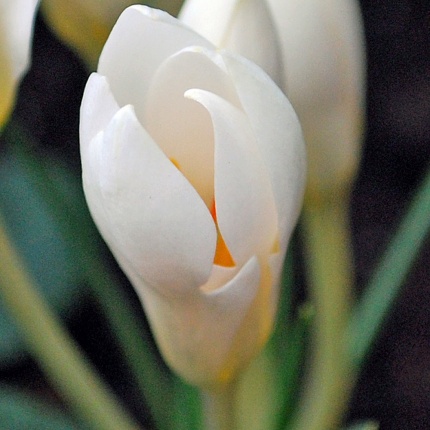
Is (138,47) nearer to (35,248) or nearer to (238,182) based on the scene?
(238,182)

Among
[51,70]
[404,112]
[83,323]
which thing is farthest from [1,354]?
[404,112]

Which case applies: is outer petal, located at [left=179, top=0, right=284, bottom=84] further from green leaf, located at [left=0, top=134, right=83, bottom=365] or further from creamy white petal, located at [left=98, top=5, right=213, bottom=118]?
green leaf, located at [left=0, top=134, right=83, bottom=365]

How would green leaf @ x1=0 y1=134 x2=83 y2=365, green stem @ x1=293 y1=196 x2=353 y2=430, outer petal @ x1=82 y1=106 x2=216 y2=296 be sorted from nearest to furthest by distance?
outer petal @ x1=82 y1=106 x2=216 y2=296 → green stem @ x1=293 y1=196 x2=353 y2=430 → green leaf @ x1=0 y1=134 x2=83 y2=365

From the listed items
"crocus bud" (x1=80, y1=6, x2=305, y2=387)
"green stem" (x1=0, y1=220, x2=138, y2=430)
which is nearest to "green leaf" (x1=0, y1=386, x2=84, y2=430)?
"green stem" (x1=0, y1=220, x2=138, y2=430)

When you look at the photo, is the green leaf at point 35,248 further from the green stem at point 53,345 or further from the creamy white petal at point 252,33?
the creamy white petal at point 252,33

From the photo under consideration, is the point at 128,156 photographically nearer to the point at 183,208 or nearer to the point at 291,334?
the point at 183,208

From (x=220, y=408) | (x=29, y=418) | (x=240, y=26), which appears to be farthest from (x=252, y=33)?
(x=29, y=418)
